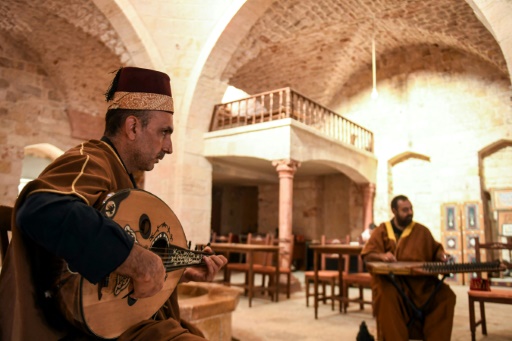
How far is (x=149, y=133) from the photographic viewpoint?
1470mm

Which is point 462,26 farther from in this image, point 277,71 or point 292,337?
point 292,337

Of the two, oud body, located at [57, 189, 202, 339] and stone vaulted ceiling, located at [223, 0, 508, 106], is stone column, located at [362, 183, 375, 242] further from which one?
oud body, located at [57, 189, 202, 339]

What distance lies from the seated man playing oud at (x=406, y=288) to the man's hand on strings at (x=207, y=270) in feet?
7.80

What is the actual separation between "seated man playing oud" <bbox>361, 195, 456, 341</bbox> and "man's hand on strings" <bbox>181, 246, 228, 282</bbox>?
A: 2378 millimetres

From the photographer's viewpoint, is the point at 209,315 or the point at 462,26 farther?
the point at 462,26

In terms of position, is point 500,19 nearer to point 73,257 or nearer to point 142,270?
point 142,270

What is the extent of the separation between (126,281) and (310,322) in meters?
4.22

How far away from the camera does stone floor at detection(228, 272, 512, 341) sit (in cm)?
422

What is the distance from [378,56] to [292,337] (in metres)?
10.4

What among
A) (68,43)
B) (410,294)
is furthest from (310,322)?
(68,43)

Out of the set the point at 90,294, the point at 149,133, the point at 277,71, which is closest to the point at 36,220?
the point at 90,294

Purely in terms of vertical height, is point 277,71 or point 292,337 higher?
point 277,71

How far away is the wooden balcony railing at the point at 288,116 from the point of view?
27.8ft

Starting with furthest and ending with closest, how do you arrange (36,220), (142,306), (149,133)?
(149,133)
(142,306)
(36,220)
